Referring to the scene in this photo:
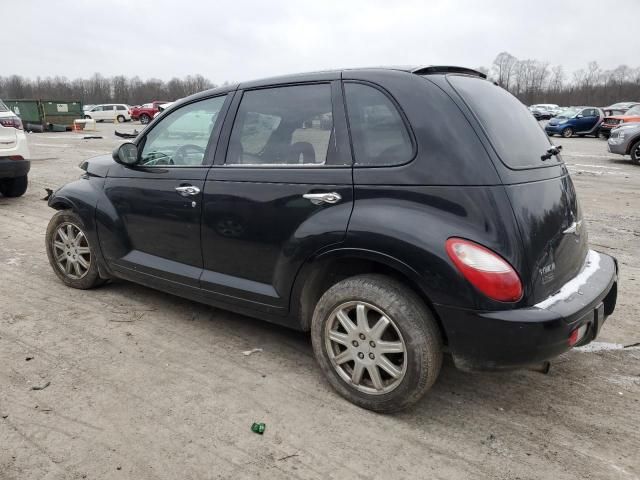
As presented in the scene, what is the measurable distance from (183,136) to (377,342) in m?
2.13

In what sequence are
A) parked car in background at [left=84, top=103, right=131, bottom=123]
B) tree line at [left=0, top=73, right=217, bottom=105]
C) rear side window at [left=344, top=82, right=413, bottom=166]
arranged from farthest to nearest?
1. tree line at [left=0, top=73, right=217, bottom=105]
2. parked car in background at [left=84, top=103, right=131, bottom=123]
3. rear side window at [left=344, top=82, right=413, bottom=166]

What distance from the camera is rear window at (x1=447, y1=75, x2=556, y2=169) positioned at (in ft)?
8.47

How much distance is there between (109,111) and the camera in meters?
45.5

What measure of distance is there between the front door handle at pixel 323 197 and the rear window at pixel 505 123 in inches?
33.0

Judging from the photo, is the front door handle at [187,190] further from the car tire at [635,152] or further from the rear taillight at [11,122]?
the car tire at [635,152]

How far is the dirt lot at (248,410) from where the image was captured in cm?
236

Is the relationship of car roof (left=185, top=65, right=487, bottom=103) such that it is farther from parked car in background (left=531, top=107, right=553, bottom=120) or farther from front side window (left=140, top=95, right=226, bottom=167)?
parked car in background (left=531, top=107, right=553, bottom=120)

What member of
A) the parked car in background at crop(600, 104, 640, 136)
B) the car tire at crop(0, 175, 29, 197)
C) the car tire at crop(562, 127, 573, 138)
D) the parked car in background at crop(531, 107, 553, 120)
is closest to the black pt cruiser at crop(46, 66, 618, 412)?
the car tire at crop(0, 175, 29, 197)

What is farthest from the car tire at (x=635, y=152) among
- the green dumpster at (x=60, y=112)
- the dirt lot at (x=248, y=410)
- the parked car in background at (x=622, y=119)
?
the green dumpster at (x=60, y=112)

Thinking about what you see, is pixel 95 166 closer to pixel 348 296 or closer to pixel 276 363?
pixel 276 363

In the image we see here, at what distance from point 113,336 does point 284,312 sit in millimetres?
1418

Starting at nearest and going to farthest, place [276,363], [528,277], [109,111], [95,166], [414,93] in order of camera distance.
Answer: [528,277] → [414,93] → [276,363] → [95,166] → [109,111]

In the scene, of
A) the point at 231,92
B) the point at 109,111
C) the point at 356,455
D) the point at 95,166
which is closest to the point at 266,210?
the point at 231,92

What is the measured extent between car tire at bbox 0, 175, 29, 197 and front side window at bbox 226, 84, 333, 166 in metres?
7.05
